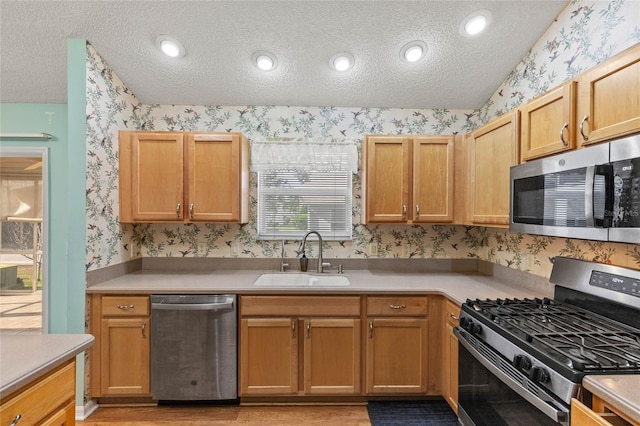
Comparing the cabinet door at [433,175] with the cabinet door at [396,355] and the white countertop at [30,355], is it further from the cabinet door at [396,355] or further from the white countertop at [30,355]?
the white countertop at [30,355]

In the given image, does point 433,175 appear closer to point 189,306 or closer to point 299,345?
point 299,345

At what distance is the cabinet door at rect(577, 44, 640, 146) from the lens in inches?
50.8

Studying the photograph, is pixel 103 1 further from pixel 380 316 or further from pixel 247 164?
A: pixel 380 316

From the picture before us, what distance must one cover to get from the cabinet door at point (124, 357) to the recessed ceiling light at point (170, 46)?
6.32 feet

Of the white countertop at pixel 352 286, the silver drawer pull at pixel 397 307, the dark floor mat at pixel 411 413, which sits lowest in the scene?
the dark floor mat at pixel 411 413

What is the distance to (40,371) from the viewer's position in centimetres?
100

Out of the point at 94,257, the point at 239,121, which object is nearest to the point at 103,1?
the point at 239,121

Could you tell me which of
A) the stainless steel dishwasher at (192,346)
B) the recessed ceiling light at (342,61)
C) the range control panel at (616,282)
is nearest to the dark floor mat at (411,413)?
the stainless steel dishwasher at (192,346)

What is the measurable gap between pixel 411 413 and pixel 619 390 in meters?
1.55

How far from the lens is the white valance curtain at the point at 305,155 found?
9.40 feet

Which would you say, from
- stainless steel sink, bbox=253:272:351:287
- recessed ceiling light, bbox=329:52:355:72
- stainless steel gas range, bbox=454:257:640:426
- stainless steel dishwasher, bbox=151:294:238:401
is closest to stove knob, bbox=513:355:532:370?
stainless steel gas range, bbox=454:257:640:426

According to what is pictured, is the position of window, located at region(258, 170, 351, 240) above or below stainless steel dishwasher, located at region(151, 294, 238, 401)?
above

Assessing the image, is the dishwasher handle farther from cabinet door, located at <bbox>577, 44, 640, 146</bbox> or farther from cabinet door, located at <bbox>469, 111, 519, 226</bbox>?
cabinet door, located at <bbox>577, 44, 640, 146</bbox>

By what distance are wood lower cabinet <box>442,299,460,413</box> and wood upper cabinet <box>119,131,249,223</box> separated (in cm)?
174
